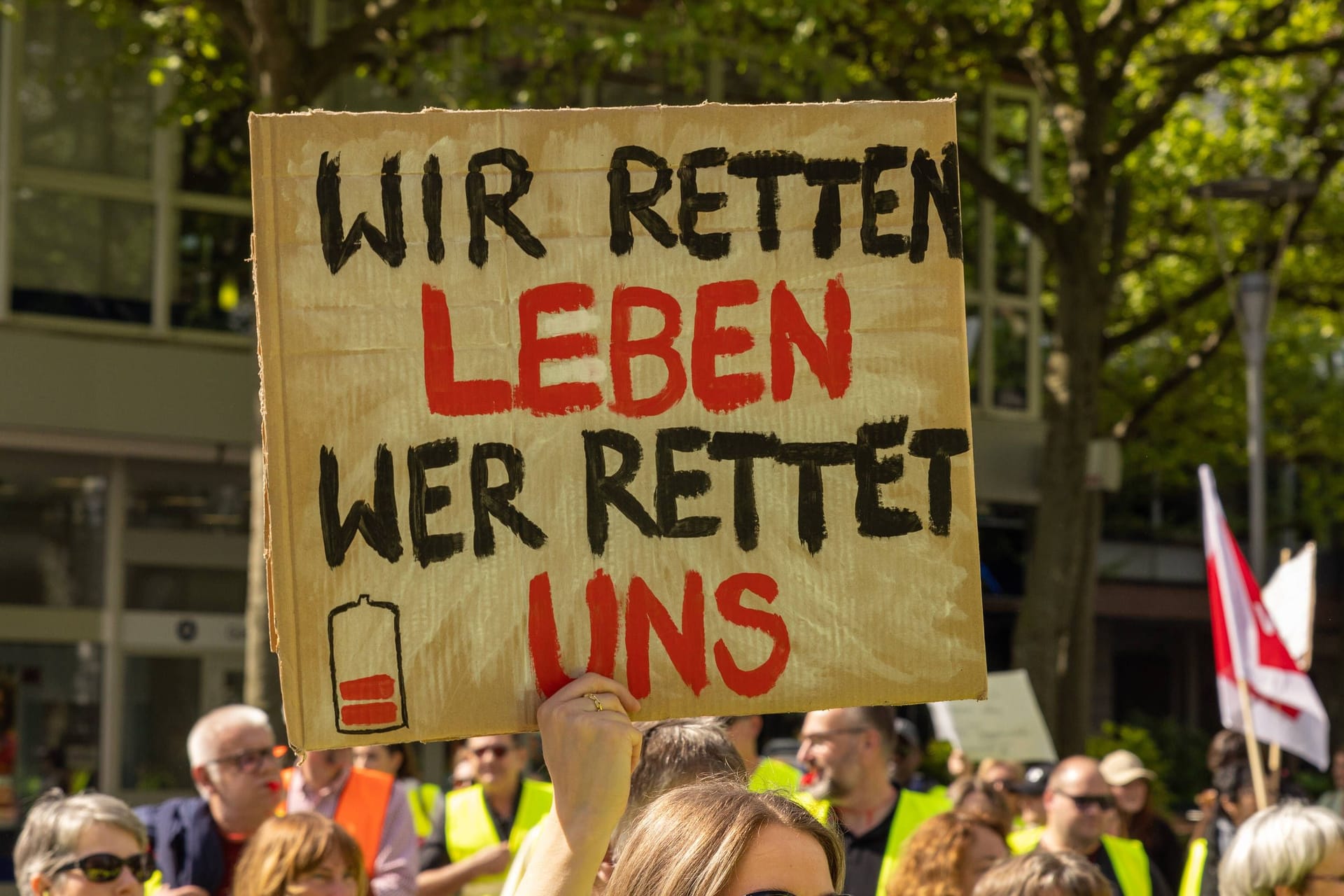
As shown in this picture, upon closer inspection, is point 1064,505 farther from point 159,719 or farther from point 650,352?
point 650,352

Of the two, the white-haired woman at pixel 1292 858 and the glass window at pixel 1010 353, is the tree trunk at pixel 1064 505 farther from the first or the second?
the white-haired woman at pixel 1292 858

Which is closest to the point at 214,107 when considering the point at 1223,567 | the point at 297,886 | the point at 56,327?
the point at 56,327

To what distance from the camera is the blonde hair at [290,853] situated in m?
4.22

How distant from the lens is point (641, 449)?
2377mm

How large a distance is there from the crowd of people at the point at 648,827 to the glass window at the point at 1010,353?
9.58 meters

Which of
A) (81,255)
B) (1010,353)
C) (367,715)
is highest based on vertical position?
(81,255)

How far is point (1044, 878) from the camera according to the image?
3914 millimetres

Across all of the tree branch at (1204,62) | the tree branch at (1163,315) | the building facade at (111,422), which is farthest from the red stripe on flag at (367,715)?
the tree branch at (1163,315)

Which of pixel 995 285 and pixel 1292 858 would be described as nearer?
pixel 1292 858

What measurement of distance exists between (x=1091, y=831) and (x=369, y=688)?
3.85 meters

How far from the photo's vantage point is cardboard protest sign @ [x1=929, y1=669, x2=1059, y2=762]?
8320 millimetres

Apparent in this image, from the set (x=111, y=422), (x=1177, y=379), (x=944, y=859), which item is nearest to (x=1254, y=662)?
(x=944, y=859)

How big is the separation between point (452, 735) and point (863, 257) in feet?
2.66

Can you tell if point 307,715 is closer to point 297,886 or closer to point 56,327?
point 297,886
